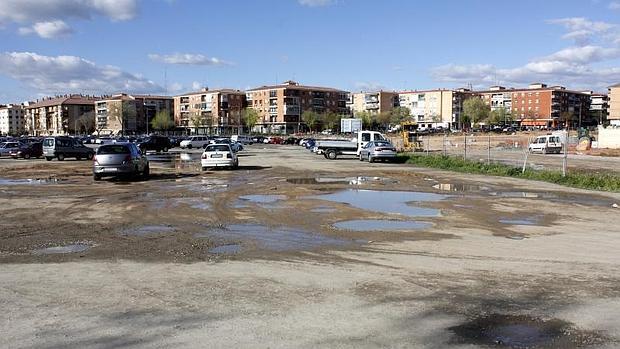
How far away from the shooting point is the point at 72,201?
17.6 metres

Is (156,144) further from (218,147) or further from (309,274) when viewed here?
(309,274)

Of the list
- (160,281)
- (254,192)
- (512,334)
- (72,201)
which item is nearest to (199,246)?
(160,281)

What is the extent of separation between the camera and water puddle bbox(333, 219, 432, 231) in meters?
12.3

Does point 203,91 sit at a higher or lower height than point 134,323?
higher

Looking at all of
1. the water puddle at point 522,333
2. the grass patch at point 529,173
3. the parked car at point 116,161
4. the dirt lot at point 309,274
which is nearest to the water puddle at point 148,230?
the dirt lot at point 309,274

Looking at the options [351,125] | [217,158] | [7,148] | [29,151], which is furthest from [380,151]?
[351,125]

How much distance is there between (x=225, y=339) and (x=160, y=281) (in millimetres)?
2476

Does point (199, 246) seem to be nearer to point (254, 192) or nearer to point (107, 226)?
point (107, 226)

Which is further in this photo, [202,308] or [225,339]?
[202,308]

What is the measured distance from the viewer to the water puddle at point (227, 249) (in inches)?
385

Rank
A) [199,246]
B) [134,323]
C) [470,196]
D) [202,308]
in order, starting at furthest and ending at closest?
[470,196] → [199,246] → [202,308] → [134,323]

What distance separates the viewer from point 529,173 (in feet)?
90.4

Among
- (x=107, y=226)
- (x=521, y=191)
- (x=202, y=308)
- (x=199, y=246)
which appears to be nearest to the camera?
(x=202, y=308)

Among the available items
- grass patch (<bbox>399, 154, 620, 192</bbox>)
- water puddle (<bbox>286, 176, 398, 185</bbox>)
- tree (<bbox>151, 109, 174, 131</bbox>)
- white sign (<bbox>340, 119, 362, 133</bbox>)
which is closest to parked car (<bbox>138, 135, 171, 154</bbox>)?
grass patch (<bbox>399, 154, 620, 192</bbox>)
